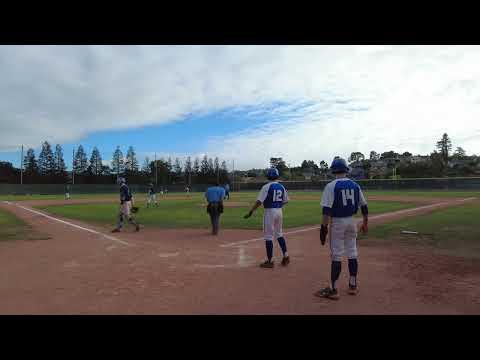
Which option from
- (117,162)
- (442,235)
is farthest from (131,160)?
(442,235)

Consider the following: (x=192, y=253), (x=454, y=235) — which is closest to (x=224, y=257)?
(x=192, y=253)

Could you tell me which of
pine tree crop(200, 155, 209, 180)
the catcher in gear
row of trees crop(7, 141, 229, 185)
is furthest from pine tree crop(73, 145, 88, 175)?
the catcher in gear

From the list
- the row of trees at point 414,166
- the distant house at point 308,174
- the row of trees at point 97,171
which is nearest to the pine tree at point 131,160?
the row of trees at point 97,171

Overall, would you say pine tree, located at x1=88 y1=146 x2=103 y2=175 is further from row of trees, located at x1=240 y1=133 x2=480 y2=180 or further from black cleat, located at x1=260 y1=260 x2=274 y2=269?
black cleat, located at x1=260 y1=260 x2=274 y2=269

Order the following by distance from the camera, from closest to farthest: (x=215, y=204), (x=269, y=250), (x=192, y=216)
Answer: (x=269, y=250)
(x=215, y=204)
(x=192, y=216)

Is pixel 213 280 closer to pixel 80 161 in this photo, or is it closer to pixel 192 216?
pixel 192 216

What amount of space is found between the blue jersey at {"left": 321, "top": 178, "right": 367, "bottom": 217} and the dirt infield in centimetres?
122

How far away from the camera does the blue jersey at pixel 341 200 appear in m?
4.52

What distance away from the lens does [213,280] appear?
517cm

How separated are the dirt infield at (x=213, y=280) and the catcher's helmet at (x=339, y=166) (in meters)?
1.82

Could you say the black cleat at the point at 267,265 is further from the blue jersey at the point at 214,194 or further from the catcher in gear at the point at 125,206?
the catcher in gear at the point at 125,206

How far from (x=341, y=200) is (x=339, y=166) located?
0.54m

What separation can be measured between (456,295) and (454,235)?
6342 mm
